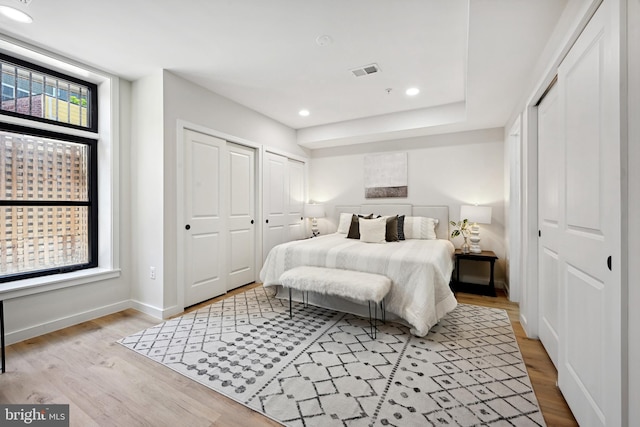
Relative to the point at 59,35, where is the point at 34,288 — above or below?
below

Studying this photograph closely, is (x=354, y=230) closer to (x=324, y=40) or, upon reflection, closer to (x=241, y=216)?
(x=241, y=216)

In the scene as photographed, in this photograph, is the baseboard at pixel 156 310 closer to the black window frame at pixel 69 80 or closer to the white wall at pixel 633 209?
the black window frame at pixel 69 80

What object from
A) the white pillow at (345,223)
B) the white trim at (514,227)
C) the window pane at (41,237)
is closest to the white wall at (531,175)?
the white trim at (514,227)

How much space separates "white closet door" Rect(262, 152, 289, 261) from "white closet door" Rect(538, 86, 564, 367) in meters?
3.34

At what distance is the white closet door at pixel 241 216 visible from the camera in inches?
147

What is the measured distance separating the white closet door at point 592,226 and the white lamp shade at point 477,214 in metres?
2.06

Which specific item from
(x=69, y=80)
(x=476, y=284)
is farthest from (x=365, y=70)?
(x=476, y=284)

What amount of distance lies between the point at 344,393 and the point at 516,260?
275 cm

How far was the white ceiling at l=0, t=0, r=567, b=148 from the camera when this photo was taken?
6.26ft

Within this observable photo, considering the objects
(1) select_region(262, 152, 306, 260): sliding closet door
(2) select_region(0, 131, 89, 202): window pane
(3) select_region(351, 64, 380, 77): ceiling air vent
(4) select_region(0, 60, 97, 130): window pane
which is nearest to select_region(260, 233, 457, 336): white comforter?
(1) select_region(262, 152, 306, 260): sliding closet door

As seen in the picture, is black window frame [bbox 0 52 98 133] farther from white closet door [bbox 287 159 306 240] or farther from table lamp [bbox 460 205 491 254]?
table lamp [bbox 460 205 491 254]

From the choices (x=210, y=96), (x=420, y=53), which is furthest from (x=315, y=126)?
(x=420, y=53)

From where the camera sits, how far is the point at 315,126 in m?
4.83

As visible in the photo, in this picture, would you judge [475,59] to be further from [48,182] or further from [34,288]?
[34,288]
